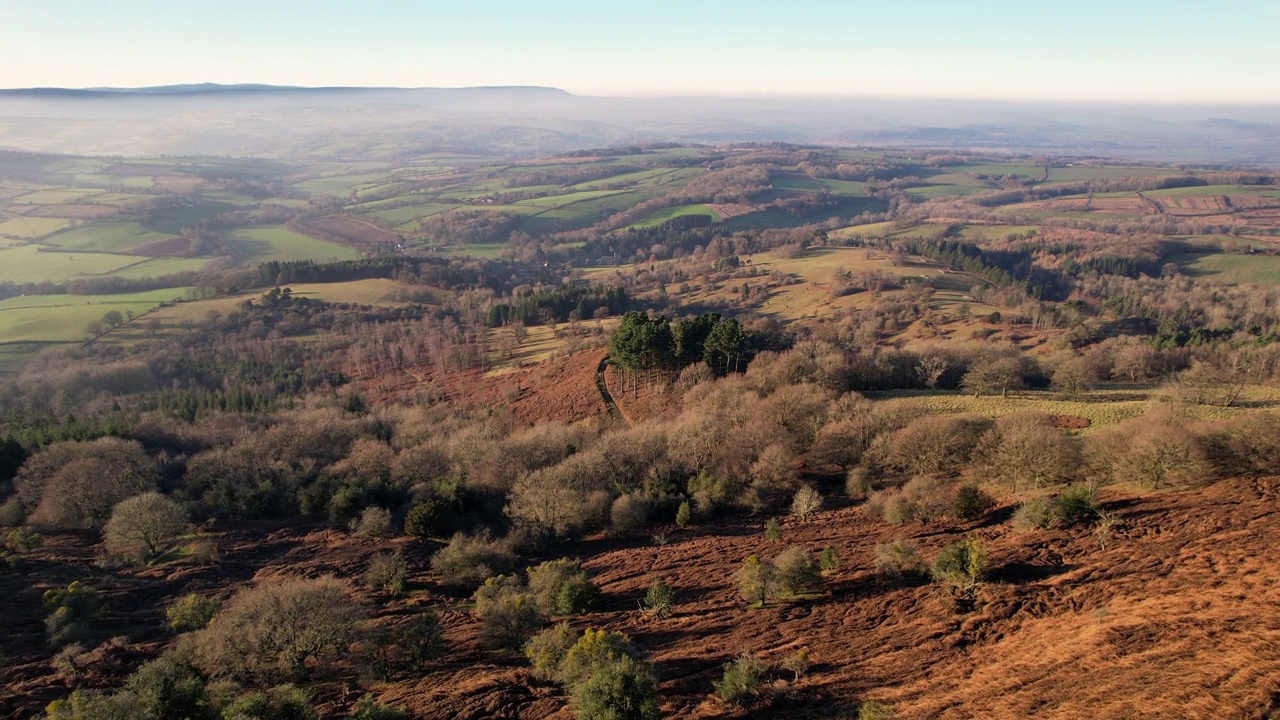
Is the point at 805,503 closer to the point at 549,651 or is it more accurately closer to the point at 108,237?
the point at 549,651

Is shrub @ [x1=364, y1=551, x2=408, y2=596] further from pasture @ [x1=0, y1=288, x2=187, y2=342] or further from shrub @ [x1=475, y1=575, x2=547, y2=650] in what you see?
pasture @ [x1=0, y1=288, x2=187, y2=342]

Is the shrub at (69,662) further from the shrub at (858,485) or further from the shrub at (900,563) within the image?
the shrub at (858,485)

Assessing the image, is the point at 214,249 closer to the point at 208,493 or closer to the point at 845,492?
the point at 208,493

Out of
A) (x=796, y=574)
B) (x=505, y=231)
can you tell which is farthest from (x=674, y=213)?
(x=796, y=574)

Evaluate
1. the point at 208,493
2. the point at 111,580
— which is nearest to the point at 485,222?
the point at 208,493

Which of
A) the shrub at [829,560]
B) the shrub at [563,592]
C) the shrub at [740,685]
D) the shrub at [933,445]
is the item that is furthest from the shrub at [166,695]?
the shrub at [933,445]
